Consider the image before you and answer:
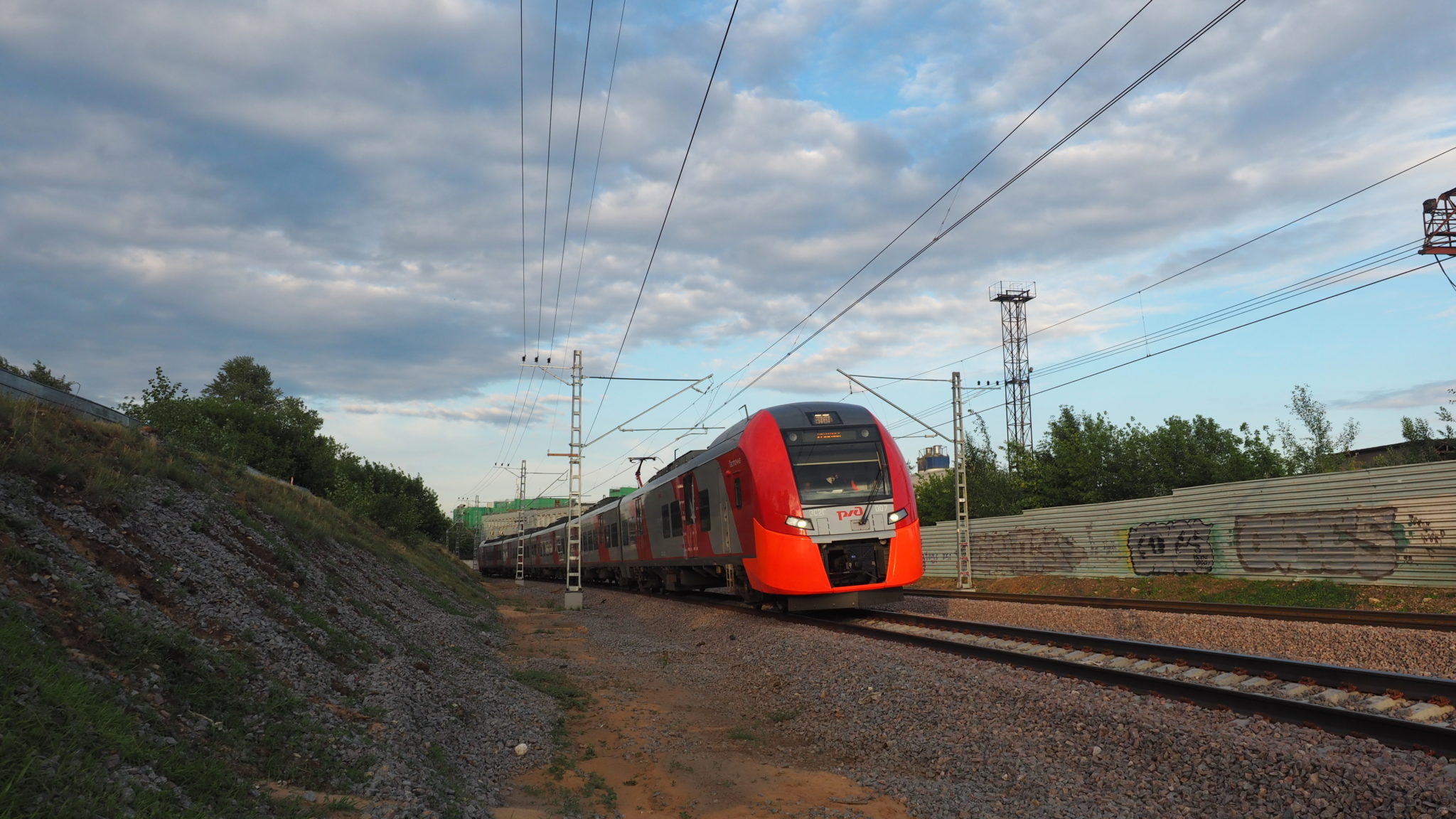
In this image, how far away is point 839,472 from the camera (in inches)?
557

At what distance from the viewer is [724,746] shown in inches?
293

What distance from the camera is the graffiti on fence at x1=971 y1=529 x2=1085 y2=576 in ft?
88.1

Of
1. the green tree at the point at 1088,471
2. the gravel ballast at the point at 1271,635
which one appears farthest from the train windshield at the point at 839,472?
the green tree at the point at 1088,471

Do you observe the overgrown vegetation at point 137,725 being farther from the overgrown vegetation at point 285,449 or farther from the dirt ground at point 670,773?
the overgrown vegetation at point 285,449

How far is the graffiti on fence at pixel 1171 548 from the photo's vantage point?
21.7m

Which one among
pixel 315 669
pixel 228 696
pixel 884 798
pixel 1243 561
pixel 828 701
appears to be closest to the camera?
pixel 228 696

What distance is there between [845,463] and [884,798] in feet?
28.4

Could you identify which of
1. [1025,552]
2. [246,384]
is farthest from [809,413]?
[246,384]

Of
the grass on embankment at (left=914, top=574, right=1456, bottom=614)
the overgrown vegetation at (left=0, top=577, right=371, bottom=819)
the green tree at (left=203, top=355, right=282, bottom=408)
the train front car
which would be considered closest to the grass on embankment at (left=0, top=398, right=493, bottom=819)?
the overgrown vegetation at (left=0, top=577, right=371, bottom=819)

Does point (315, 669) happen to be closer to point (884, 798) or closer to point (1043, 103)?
point (884, 798)

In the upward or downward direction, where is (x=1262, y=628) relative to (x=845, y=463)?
downward

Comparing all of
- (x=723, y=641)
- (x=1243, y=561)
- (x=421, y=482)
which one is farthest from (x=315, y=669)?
(x=421, y=482)

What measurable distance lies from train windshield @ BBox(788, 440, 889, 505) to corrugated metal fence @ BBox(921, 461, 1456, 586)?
37.4 feet

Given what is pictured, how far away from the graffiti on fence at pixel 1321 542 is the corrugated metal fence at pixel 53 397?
77.5 feet
